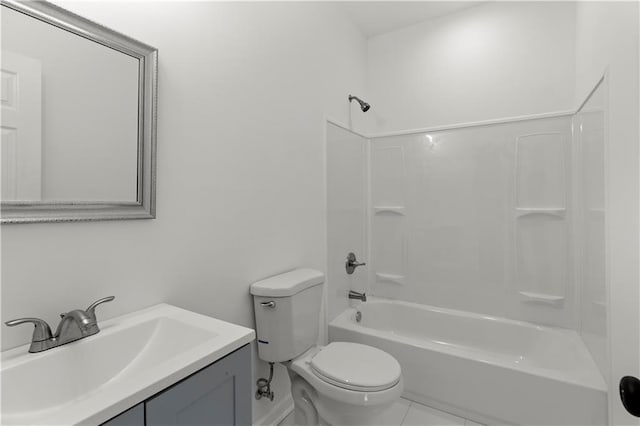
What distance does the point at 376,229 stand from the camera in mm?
2818

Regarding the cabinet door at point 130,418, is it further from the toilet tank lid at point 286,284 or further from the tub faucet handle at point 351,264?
the tub faucet handle at point 351,264

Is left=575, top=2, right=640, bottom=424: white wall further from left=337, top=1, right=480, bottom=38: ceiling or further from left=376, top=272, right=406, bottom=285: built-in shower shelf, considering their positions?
left=376, top=272, right=406, bottom=285: built-in shower shelf

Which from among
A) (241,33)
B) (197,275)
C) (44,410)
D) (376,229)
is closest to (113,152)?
(197,275)

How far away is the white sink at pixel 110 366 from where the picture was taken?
662 millimetres

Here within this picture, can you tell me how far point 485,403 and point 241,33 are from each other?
7.78 ft

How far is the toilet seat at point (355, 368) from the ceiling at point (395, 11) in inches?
98.1

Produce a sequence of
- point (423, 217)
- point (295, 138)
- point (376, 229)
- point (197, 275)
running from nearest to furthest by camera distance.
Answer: point (197, 275) < point (295, 138) < point (423, 217) < point (376, 229)

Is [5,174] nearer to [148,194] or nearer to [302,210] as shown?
[148,194]

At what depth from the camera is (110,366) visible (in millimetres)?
923

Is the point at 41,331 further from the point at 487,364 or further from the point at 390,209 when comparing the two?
the point at 390,209

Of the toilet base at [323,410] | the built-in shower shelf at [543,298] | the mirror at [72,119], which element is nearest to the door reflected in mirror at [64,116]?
the mirror at [72,119]

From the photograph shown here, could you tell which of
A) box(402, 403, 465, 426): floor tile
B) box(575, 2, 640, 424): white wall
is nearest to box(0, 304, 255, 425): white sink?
box(575, 2, 640, 424): white wall

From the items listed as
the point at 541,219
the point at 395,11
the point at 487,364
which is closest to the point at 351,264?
the point at 487,364

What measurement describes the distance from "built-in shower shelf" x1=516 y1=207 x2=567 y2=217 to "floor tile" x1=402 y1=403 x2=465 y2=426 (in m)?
1.43
